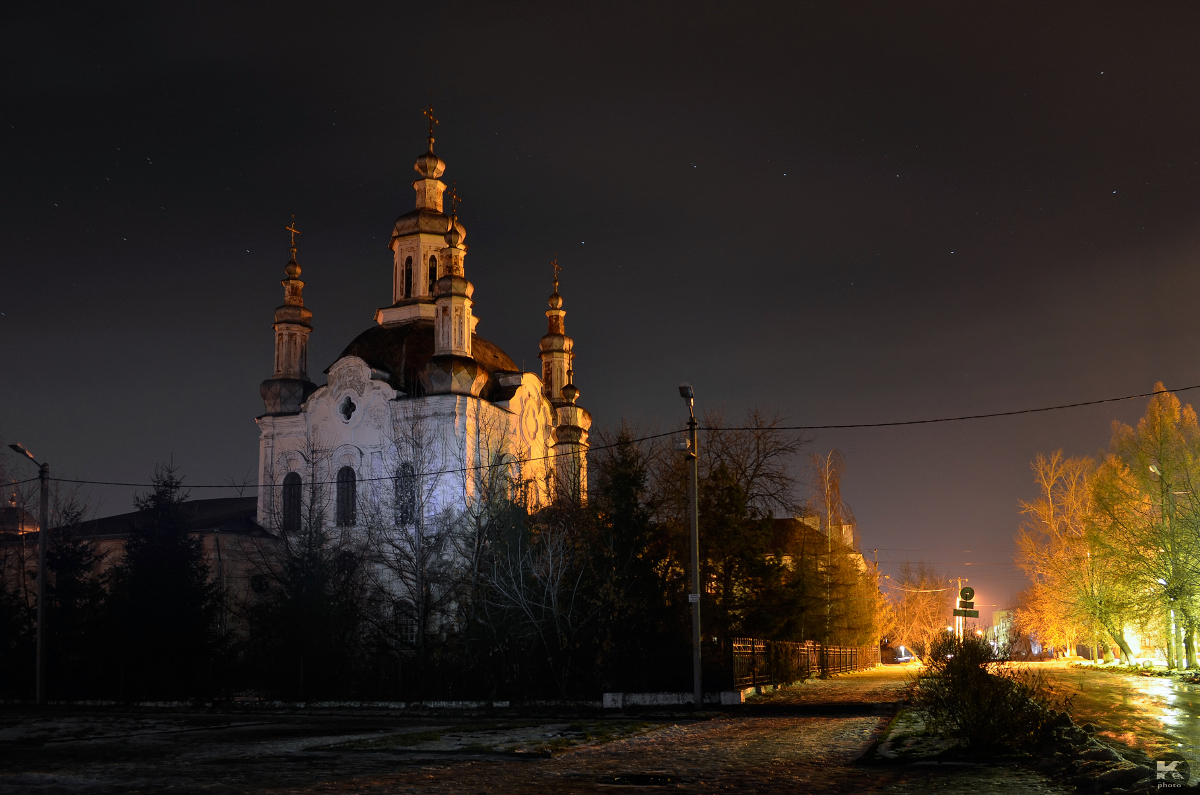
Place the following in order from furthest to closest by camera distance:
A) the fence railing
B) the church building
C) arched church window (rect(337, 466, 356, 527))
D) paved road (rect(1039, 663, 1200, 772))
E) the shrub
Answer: arched church window (rect(337, 466, 356, 527))
the church building
the fence railing
paved road (rect(1039, 663, 1200, 772))
the shrub

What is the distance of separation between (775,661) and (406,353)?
26634 mm

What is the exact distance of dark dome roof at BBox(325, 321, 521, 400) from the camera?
166ft

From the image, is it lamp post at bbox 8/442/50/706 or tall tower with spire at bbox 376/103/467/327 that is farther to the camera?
tall tower with spire at bbox 376/103/467/327

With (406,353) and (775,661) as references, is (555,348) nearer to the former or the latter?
(406,353)

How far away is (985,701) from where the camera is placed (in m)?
12.9

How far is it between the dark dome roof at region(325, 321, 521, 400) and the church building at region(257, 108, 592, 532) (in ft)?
0.23

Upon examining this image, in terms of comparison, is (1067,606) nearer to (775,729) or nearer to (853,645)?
(853,645)

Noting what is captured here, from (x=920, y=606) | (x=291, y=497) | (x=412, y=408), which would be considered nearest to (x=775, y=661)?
(x=412, y=408)

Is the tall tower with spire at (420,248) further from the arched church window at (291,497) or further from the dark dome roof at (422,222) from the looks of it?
the arched church window at (291,497)

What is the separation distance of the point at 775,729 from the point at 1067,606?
35.2m

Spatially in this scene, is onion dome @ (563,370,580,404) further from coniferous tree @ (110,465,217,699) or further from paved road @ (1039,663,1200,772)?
paved road @ (1039,663,1200,772)

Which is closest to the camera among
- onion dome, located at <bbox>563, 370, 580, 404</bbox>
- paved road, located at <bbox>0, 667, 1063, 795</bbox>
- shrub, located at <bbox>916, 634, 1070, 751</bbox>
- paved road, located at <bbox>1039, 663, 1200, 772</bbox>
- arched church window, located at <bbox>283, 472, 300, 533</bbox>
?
paved road, located at <bbox>0, 667, 1063, 795</bbox>

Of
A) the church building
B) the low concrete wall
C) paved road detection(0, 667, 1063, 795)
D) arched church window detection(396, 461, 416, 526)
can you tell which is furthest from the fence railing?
arched church window detection(396, 461, 416, 526)

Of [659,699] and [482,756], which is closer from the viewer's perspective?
[482,756]
